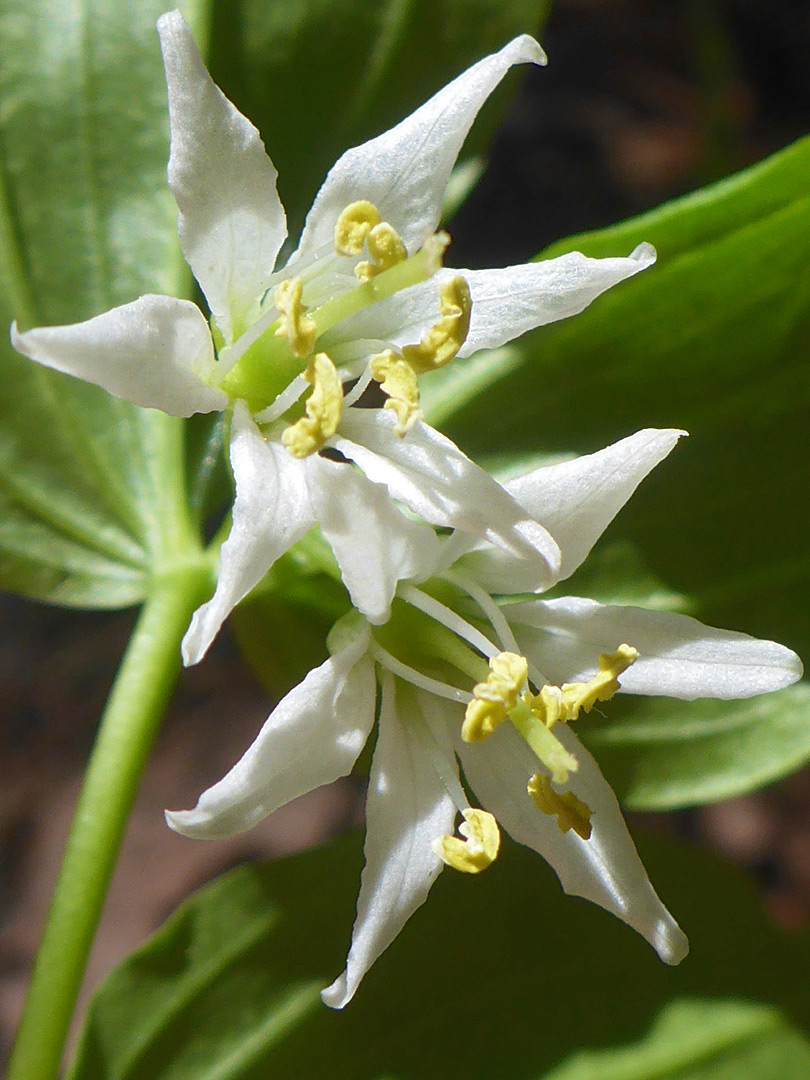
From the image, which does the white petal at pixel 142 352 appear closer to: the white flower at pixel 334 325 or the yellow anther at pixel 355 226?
the white flower at pixel 334 325

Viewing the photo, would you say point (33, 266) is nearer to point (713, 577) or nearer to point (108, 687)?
point (713, 577)

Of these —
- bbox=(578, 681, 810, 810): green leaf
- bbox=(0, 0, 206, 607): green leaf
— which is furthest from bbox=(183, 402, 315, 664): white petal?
bbox=(578, 681, 810, 810): green leaf

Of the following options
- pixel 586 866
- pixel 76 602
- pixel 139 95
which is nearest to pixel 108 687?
pixel 76 602

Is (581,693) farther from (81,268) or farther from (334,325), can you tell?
(81,268)

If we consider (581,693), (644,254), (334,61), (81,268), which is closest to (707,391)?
(644,254)

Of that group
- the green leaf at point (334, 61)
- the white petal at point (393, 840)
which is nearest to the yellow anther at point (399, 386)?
the white petal at point (393, 840)

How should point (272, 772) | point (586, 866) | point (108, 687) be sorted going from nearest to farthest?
point (272, 772), point (586, 866), point (108, 687)

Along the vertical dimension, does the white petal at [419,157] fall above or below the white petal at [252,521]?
above
